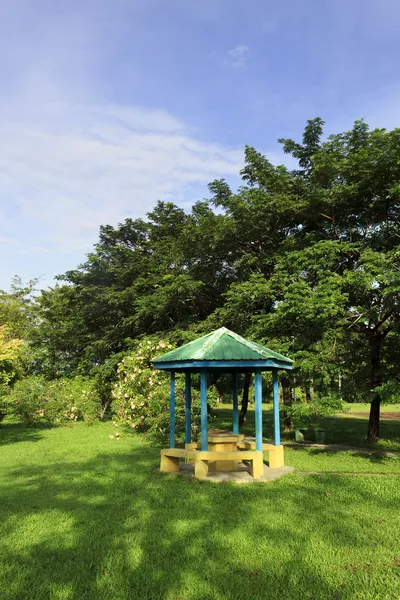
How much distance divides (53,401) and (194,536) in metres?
16.3

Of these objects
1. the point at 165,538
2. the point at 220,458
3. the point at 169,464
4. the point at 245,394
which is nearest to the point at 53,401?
the point at 245,394

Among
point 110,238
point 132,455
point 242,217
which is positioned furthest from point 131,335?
point 132,455

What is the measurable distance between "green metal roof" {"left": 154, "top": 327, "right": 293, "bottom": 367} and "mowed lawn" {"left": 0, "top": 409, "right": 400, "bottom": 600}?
2577mm

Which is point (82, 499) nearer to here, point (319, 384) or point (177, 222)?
point (319, 384)

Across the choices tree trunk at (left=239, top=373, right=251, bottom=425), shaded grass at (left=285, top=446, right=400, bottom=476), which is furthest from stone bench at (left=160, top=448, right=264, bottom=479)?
tree trunk at (left=239, top=373, right=251, bottom=425)

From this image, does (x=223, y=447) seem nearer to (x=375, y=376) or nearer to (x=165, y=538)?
(x=165, y=538)

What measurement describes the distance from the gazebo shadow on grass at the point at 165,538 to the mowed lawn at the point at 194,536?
0.06 feet

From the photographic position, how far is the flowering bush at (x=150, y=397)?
1452cm

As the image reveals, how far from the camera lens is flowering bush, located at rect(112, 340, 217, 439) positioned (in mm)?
14523

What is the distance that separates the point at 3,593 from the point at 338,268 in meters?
13.1

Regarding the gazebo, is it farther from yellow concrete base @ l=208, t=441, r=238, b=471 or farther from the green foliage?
the green foliage

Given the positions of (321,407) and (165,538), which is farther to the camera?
(321,407)

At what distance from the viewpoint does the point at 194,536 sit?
5.21m

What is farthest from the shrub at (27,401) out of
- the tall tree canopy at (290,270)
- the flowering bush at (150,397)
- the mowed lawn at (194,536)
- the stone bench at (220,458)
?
the stone bench at (220,458)
